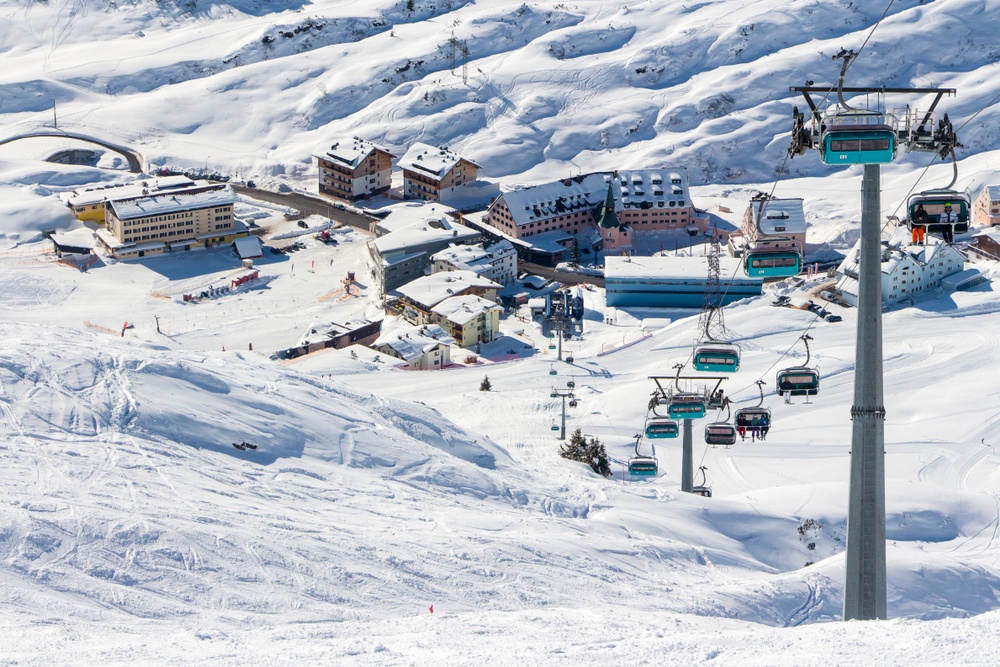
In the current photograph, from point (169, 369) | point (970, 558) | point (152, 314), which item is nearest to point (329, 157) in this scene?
point (152, 314)

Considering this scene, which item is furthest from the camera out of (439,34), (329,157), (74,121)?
(439,34)

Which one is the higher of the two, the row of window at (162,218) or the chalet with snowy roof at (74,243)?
the row of window at (162,218)

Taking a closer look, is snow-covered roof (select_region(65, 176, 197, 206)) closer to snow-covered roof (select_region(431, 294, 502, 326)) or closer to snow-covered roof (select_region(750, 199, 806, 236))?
snow-covered roof (select_region(431, 294, 502, 326))

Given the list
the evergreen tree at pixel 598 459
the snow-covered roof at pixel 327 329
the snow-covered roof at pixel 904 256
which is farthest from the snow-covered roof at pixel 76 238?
the evergreen tree at pixel 598 459

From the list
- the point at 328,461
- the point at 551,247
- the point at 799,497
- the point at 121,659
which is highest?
the point at 121,659

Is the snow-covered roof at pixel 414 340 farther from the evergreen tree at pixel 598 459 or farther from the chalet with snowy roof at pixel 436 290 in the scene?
the evergreen tree at pixel 598 459

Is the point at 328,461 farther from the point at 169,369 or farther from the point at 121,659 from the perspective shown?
the point at 121,659

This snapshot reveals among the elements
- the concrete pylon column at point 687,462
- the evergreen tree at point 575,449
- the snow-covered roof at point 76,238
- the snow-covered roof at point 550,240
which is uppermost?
the concrete pylon column at point 687,462
